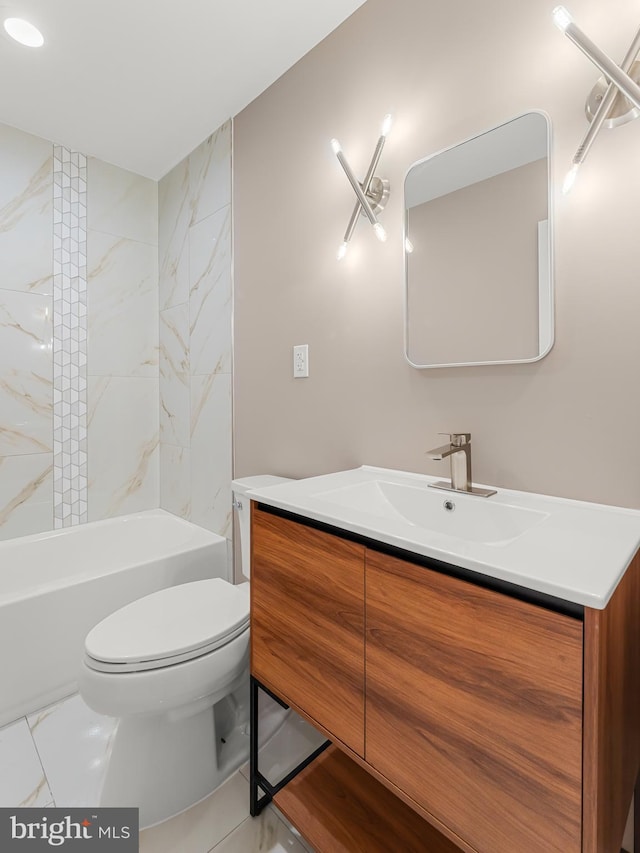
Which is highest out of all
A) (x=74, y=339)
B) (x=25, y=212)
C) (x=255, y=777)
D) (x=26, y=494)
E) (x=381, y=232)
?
(x=25, y=212)

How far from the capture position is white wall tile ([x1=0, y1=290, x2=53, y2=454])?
6.75ft

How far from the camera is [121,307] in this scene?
2449 millimetres

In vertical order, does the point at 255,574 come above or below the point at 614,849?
above

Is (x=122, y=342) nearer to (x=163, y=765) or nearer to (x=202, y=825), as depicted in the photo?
(x=163, y=765)

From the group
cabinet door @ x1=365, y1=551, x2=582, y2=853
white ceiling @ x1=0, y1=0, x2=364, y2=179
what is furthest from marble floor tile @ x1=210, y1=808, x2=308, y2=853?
white ceiling @ x1=0, y1=0, x2=364, y2=179

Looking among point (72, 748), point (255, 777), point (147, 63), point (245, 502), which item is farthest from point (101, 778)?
point (147, 63)

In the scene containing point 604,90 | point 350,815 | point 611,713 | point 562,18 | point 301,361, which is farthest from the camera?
point 301,361

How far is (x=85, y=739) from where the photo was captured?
1.41 m

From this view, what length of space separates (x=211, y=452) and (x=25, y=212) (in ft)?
4.80

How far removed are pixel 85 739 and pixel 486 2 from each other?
2.47 meters

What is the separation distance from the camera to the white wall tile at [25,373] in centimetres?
206

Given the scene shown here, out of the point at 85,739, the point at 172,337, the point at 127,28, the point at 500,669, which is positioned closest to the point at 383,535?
the point at 500,669

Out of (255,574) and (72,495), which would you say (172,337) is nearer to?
(72,495)

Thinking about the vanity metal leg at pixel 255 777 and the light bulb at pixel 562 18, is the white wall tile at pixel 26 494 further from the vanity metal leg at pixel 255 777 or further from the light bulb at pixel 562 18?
the light bulb at pixel 562 18
